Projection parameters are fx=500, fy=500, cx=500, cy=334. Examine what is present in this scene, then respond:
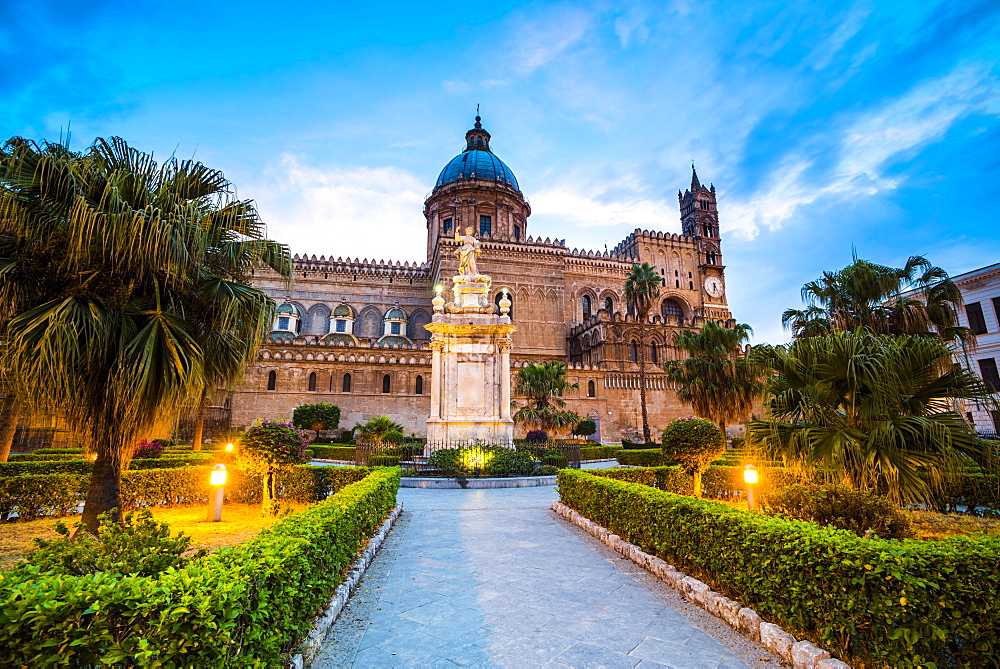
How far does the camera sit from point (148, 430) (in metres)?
6.40

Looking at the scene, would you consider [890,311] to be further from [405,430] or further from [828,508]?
[405,430]

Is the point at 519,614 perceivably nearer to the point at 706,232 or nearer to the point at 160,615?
the point at 160,615

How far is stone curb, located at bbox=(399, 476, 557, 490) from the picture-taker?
13.4 meters

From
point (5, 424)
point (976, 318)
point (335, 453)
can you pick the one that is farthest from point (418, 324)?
point (976, 318)

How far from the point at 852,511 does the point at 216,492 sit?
9.30 meters

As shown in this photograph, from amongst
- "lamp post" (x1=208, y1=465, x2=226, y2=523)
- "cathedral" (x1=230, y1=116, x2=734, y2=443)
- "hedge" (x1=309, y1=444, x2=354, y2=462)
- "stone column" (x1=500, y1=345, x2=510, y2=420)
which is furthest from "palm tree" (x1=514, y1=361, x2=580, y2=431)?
"lamp post" (x1=208, y1=465, x2=226, y2=523)

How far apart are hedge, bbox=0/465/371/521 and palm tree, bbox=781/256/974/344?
13074 mm

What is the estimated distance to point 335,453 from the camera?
793 inches

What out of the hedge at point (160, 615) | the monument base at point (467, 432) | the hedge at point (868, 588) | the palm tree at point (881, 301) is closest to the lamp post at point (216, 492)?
the hedge at point (160, 615)

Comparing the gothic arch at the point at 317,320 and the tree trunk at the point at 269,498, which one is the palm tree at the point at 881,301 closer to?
the tree trunk at the point at 269,498

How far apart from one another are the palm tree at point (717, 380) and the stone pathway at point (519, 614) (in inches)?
663

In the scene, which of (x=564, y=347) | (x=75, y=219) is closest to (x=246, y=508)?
(x=75, y=219)

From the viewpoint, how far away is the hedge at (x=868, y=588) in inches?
119

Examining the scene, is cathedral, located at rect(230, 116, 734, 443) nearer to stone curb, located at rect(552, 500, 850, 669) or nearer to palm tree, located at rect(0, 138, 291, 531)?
palm tree, located at rect(0, 138, 291, 531)
